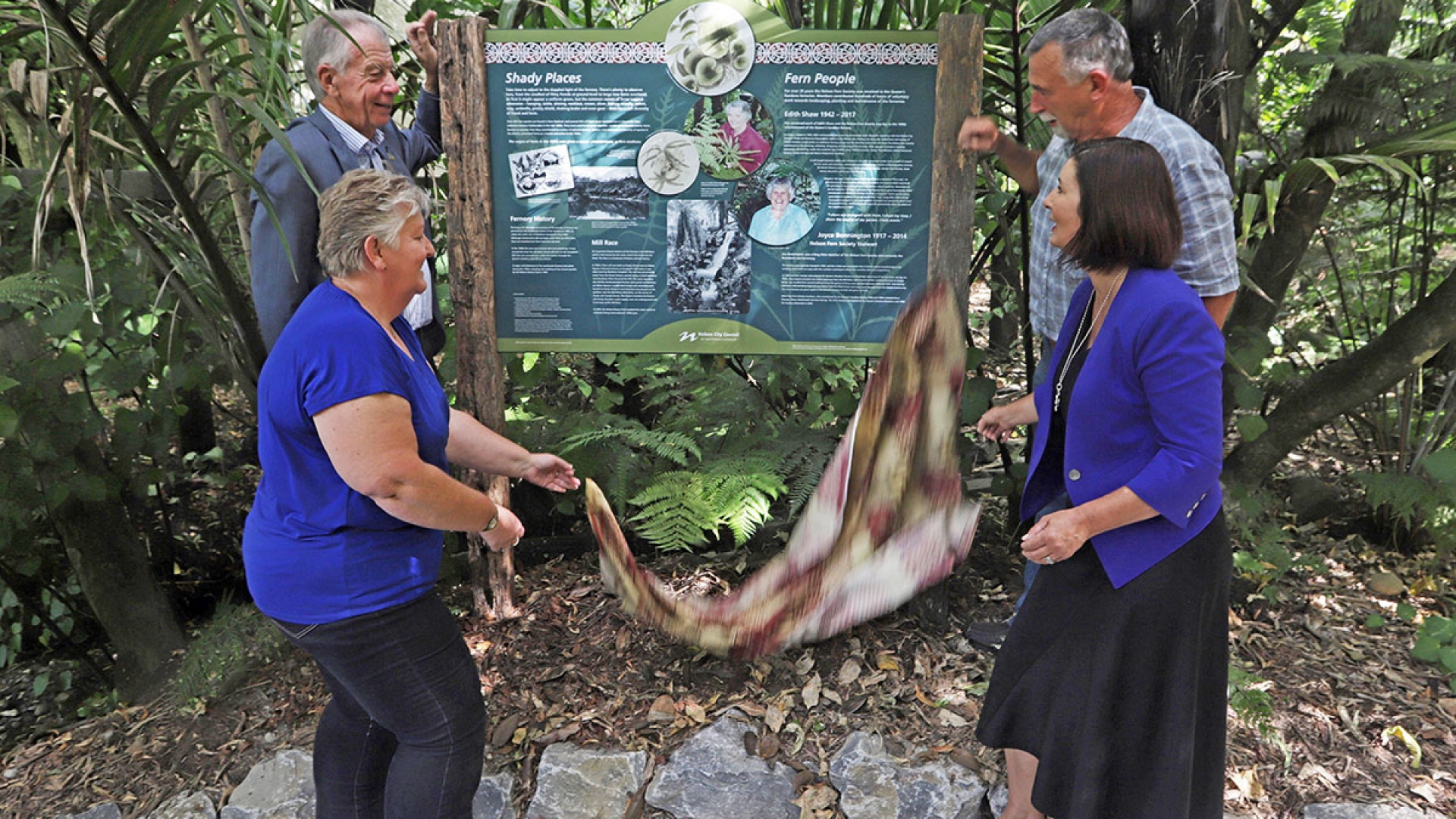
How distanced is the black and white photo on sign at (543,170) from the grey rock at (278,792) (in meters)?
1.91

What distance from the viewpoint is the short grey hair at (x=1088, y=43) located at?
7.72 ft

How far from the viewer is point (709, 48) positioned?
2.83 meters

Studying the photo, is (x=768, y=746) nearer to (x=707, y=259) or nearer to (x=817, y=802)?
(x=817, y=802)

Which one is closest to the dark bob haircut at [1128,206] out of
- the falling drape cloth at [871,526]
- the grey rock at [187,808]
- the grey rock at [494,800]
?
the falling drape cloth at [871,526]

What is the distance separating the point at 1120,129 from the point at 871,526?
1331 mm

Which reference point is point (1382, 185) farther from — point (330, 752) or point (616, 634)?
point (330, 752)

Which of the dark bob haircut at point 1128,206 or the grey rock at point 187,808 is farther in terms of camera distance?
the grey rock at point 187,808

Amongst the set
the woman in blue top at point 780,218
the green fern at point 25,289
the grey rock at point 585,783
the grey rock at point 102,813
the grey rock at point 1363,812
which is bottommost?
the grey rock at point 102,813

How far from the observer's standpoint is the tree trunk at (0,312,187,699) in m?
3.45

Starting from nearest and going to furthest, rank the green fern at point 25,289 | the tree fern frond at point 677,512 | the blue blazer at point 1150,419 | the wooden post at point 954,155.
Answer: the blue blazer at point 1150,419
the green fern at point 25,289
the wooden post at point 954,155
the tree fern frond at point 677,512

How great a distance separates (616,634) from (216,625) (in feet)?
5.01

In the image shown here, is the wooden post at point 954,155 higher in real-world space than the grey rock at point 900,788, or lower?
higher

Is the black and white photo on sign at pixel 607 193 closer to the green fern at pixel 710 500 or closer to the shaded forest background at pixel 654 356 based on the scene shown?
the shaded forest background at pixel 654 356

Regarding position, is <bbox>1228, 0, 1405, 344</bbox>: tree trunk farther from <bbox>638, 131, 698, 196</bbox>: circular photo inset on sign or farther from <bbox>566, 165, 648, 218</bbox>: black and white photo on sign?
<bbox>566, 165, 648, 218</bbox>: black and white photo on sign
